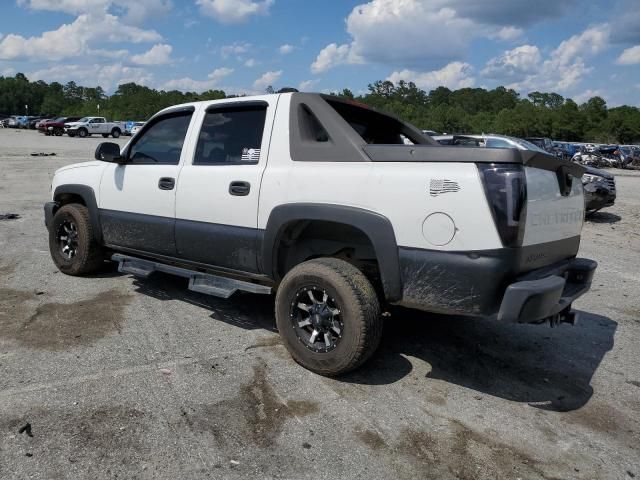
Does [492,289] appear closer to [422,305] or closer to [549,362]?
[422,305]

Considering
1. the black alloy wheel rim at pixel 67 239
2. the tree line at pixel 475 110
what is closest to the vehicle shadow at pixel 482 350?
the black alloy wheel rim at pixel 67 239

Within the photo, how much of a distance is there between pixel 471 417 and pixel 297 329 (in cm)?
129

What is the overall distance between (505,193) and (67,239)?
479cm

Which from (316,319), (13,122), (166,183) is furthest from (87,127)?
(316,319)

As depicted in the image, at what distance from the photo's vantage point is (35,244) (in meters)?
7.66

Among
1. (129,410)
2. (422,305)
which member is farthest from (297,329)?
(129,410)

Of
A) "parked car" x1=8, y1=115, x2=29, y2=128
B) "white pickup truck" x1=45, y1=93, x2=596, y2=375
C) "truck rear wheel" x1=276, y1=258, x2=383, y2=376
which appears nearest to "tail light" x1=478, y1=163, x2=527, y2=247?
"white pickup truck" x1=45, y1=93, x2=596, y2=375

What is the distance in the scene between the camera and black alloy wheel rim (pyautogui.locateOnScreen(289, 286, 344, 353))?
373cm

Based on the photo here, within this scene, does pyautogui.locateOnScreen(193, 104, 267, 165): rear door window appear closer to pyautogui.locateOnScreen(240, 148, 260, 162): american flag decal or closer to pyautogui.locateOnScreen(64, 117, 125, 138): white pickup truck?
pyautogui.locateOnScreen(240, 148, 260, 162): american flag decal

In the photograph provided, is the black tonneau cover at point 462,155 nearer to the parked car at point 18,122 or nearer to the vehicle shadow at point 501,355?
the vehicle shadow at point 501,355

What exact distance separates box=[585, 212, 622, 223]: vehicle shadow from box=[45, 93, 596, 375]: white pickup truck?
8807 mm

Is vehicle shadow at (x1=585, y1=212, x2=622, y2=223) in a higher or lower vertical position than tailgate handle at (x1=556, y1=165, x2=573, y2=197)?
lower

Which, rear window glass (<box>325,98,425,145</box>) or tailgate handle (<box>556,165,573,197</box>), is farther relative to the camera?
rear window glass (<box>325,98,425,145</box>)

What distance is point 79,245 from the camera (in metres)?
5.75
